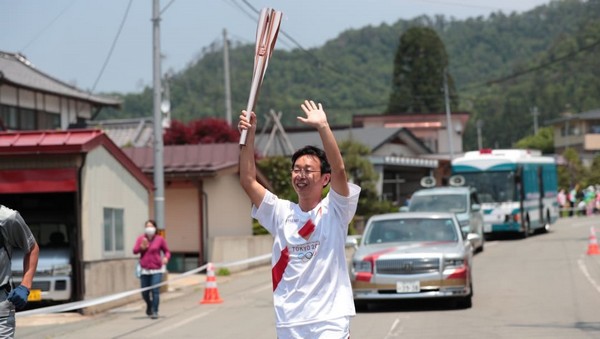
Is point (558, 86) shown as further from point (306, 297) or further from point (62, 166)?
point (306, 297)

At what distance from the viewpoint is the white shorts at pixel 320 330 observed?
19.3 ft

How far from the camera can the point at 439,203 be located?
97.1 ft

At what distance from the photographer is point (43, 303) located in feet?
64.1

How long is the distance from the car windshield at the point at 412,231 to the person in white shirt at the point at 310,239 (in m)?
11.5

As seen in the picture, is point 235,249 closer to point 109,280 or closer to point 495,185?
point 109,280

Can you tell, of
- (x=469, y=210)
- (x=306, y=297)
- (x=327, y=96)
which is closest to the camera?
(x=306, y=297)

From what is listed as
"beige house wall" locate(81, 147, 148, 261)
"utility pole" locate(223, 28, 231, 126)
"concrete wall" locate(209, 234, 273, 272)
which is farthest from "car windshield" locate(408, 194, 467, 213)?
"utility pole" locate(223, 28, 231, 126)

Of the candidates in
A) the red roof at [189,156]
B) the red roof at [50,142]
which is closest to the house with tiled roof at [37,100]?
the red roof at [189,156]

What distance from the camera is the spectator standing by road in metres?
6.90

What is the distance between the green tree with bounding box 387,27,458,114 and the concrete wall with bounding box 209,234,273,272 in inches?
2532

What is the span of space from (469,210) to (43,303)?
13.7 m

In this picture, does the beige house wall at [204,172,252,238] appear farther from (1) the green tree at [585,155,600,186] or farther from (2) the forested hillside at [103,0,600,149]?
(2) the forested hillside at [103,0,600,149]

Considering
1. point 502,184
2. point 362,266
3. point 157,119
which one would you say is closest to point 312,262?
point 362,266

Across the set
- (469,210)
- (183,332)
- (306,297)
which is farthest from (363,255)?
(469,210)
